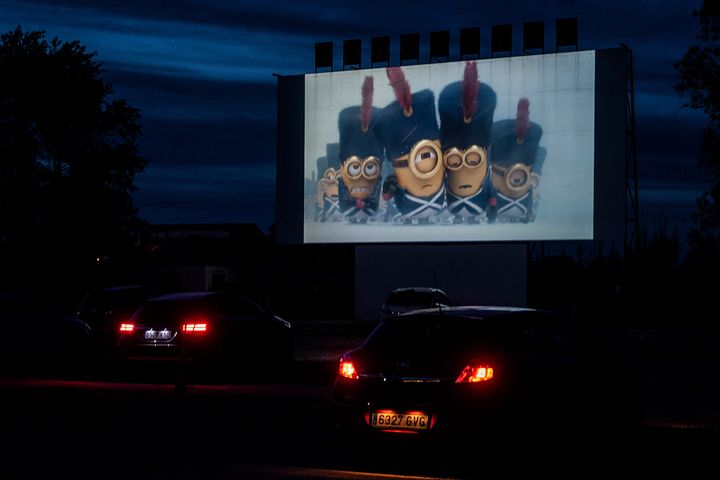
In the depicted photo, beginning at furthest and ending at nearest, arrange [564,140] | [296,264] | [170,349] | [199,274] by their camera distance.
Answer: [296,264], [199,274], [564,140], [170,349]

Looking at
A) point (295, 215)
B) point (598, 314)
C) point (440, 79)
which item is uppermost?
point (440, 79)

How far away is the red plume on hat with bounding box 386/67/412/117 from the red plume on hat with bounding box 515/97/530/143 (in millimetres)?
4170

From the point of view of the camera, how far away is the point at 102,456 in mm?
10953

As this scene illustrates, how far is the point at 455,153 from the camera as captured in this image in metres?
42.0

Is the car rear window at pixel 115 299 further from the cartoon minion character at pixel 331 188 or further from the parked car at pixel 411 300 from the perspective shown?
the cartoon minion character at pixel 331 188

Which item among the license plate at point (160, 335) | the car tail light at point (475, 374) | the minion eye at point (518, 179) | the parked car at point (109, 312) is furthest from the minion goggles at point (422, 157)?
the car tail light at point (475, 374)

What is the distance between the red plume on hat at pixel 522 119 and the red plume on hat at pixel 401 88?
13.7 feet

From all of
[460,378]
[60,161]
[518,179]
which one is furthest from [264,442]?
[60,161]

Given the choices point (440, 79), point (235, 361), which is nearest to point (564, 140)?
point (440, 79)

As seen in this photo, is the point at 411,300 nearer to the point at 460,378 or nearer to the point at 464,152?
the point at 464,152

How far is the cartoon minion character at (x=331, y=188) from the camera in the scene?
146 feet

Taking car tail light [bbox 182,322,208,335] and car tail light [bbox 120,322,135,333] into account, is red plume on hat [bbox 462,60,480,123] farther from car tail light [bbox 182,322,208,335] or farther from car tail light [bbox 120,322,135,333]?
car tail light [bbox 120,322,135,333]

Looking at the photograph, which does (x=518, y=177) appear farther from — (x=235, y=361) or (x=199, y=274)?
(x=199, y=274)

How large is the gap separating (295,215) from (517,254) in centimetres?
883
